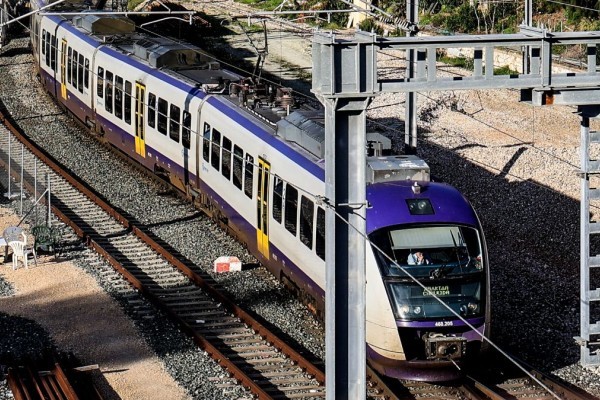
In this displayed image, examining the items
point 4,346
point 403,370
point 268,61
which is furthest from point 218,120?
point 268,61

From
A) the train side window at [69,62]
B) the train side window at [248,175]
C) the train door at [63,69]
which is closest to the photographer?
the train side window at [248,175]

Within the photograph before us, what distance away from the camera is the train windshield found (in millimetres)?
13625

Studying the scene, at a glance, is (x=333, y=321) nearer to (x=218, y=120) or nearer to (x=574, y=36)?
(x=574, y=36)

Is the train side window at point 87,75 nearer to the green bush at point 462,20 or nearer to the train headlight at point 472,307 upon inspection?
the train headlight at point 472,307

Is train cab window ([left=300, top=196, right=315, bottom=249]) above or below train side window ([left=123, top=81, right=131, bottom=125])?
below

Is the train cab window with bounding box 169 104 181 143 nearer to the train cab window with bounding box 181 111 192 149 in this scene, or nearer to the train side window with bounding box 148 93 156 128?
the train cab window with bounding box 181 111 192 149

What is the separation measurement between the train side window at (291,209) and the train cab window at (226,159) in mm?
3107

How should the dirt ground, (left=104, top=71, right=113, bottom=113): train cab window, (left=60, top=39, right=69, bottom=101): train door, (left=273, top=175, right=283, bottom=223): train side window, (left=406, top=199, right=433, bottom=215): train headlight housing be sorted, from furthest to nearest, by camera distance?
(left=60, top=39, right=69, bottom=101): train door < (left=104, top=71, right=113, bottom=113): train cab window < (left=273, top=175, right=283, bottom=223): train side window < the dirt ground < (left=406, top=199, right=433, bottom=215): train headlight housing

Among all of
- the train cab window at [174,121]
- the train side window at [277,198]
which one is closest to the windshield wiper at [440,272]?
the train side window at [277,198]

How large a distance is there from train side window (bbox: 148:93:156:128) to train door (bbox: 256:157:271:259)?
6.08m

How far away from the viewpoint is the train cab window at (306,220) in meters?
15.6

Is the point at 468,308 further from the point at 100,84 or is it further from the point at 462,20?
the point at 462,20

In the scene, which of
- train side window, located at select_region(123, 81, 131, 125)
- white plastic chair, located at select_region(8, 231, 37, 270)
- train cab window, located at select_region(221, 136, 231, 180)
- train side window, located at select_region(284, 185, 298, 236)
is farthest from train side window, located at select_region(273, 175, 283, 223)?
train side window, located at select_region(123, 81, 131, 125)

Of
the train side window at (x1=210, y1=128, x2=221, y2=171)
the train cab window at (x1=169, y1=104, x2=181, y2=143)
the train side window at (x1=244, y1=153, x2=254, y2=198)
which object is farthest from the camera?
the train cab window at (x1=169, y1=104, x2=181, y2=143)
